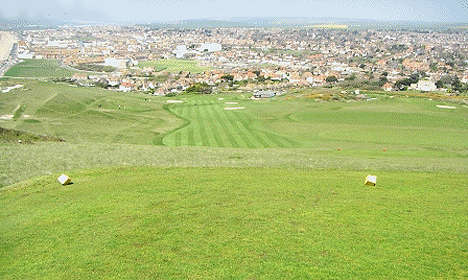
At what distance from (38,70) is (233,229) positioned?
555ft

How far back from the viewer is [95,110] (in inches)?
2574

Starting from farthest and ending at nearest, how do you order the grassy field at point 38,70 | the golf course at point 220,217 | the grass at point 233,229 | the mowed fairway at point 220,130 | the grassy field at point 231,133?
1. the grassy field at point 38,70
2. the mowed fairway at point 220,130
3. the grassy field at point 231,133
4. the golf course at point 220,217
5. the grass at point 233,229

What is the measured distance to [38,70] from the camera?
15762 centimetres

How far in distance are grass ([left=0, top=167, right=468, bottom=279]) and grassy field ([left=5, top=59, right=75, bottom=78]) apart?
143858 mm

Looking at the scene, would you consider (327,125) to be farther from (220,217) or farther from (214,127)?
(220,217)

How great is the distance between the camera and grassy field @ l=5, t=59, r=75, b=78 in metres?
144

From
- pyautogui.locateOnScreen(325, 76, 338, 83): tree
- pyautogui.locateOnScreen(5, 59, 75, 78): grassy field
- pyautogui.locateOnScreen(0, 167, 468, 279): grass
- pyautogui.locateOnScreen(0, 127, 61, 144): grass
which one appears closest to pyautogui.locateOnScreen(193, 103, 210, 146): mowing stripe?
pyautogui.locateOnScreen(0, 127, 61, 144): grass

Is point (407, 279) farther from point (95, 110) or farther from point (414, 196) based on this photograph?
point (95, 110)

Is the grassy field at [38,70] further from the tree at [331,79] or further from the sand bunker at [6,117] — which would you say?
the tree at [331,79]

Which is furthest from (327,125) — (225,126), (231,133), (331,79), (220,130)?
(331,79)

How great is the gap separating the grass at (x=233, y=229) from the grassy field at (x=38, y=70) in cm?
14386

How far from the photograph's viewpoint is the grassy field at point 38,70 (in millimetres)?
143625

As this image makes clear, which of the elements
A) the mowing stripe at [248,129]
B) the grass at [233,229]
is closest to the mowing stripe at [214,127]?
the mowing stripe at [248,129]

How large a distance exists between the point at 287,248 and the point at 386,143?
36699 mm
